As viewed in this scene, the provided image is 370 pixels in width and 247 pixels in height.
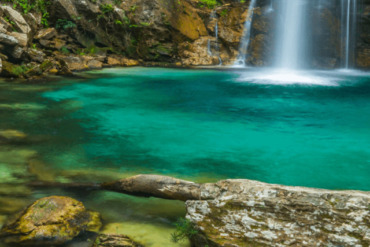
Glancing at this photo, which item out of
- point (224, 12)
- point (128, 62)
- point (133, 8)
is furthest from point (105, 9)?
point (224, 12)

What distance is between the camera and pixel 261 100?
14.1m

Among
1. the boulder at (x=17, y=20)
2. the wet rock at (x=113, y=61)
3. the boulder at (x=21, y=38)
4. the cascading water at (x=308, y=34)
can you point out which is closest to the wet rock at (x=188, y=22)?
the cascading water at (x=308, y=34)

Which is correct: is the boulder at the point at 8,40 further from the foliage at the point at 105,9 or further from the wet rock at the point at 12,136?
A: the wet rock at the point at 12,136

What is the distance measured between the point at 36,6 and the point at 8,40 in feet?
27.3

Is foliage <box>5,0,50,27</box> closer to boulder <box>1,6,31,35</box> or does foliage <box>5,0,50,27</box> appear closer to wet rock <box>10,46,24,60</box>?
boulder <box>1,6,31,35</box>

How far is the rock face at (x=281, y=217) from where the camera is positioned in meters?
2.99

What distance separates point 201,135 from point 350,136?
3.87 metres

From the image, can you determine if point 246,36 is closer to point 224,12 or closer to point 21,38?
point 224,12

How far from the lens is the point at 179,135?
8.92 metres

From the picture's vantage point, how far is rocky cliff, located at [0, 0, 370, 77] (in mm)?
23484

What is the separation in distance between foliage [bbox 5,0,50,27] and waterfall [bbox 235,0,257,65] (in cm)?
1440

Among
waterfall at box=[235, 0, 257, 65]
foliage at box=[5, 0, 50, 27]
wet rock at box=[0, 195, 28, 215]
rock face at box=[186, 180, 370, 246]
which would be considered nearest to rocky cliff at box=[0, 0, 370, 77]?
foliage at box=[5, 0, 50, 27]

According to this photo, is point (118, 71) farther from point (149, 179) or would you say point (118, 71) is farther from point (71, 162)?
point (149, 179)

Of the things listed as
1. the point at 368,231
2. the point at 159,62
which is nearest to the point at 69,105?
the point at 368,231
